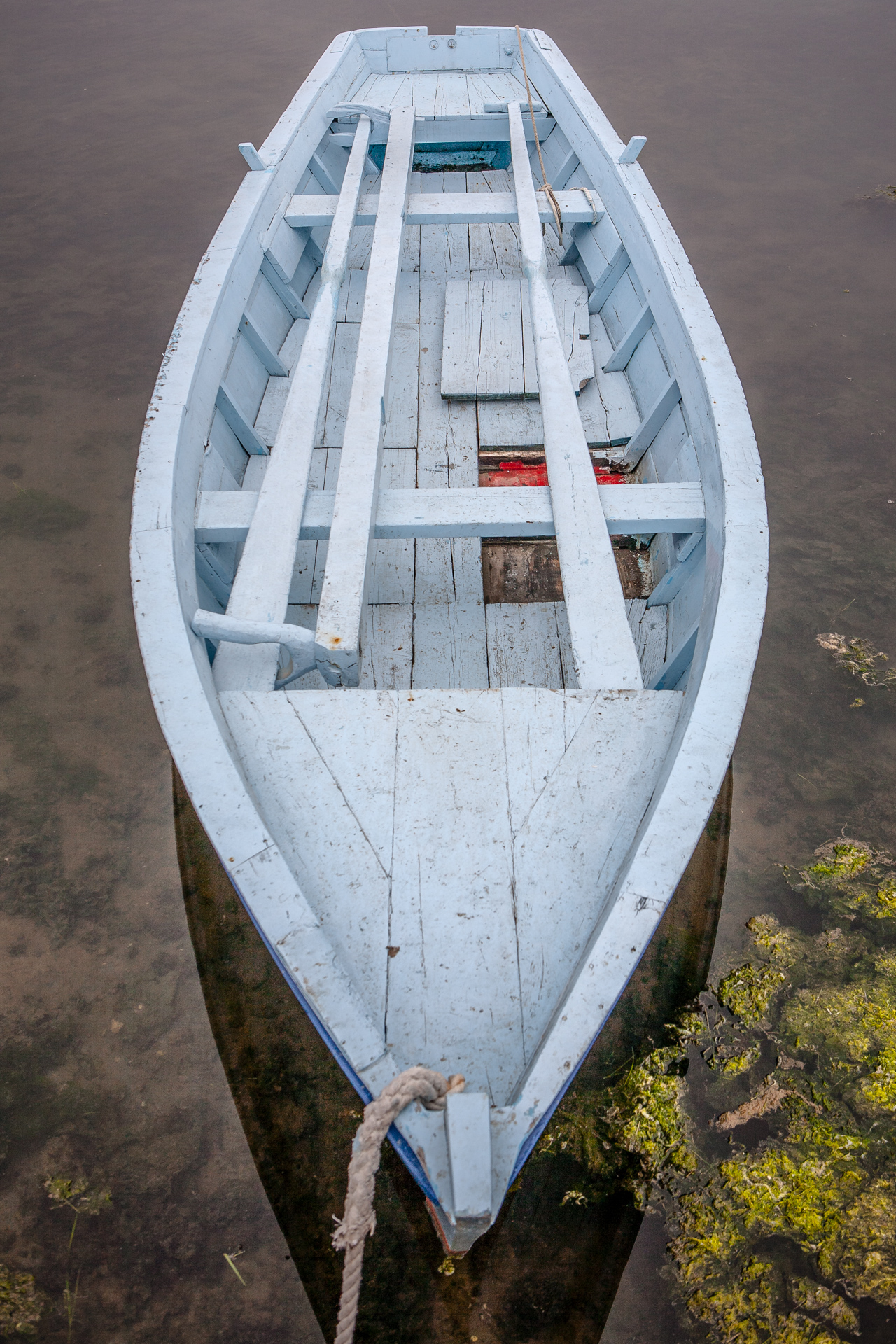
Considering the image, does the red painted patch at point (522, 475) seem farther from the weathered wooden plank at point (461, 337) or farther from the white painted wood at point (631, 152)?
the white painted wood at point (631, 152)

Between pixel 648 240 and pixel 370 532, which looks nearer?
pixel 370 532

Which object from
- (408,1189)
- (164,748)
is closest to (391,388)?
(164,748)

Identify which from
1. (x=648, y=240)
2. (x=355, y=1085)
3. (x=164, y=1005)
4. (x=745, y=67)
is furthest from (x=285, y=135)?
(x=745, y=67)

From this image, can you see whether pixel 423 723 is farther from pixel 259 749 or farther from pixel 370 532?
pixel 370 532

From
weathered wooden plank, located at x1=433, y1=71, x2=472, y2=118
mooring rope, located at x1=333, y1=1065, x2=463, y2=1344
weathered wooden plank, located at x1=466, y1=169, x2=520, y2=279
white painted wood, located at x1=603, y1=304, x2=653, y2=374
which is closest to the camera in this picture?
mooring rope, located at x1=333, y1=1065, x2=463, y2=1344

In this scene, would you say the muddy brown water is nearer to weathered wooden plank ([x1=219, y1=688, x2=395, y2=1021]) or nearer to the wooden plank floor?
weathered wooden plank ([x1=219, y1=688, x2=395, y2=1021])

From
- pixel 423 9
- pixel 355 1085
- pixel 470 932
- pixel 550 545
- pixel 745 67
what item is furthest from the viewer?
pixel 423 9

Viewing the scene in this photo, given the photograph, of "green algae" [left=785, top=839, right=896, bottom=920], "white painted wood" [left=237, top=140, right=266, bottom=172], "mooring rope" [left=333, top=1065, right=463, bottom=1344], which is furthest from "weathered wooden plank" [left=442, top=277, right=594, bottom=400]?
"mooring rope" [left=333, top=1065, right=463, bottom=1344]
